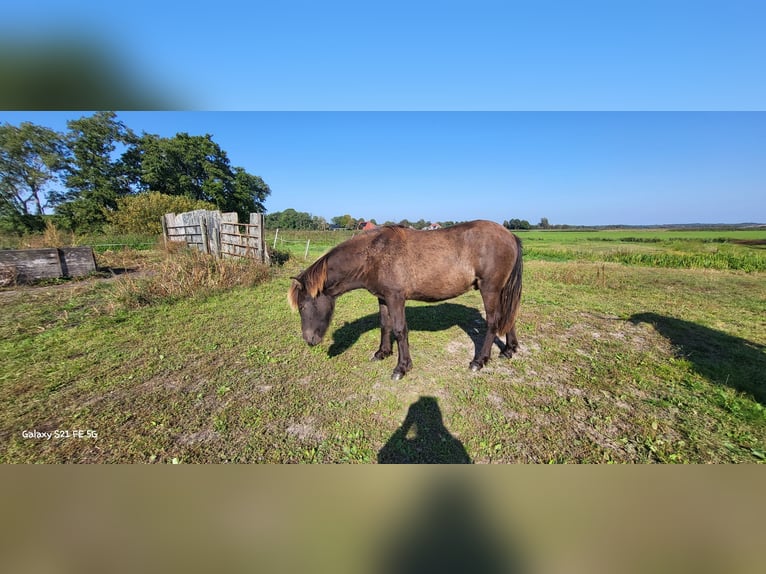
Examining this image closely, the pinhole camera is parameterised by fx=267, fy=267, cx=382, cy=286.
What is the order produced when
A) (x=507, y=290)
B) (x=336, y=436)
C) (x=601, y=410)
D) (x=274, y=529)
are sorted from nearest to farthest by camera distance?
(x=274, y=529)
(x=336, y=436)
(x=601, y=410)
(x=507, y=290)

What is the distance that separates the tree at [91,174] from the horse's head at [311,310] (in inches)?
1062

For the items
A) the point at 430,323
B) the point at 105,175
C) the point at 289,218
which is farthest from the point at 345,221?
the point at 430,323

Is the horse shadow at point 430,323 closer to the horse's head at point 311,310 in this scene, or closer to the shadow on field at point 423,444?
the horse's head at point 311,310

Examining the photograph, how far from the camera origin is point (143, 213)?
19.8 meters

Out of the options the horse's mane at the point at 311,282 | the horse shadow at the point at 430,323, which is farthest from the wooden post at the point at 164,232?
the horse's mane at the point at 311,282

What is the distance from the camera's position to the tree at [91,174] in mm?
21250

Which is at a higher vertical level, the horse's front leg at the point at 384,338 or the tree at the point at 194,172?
the tree at the point at 194,172

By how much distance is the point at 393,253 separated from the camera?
3.71 meters

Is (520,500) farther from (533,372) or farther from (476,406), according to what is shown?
(533,372)

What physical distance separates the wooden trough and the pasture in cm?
69

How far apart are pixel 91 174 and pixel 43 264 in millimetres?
25235

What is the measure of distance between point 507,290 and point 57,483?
4298 mm

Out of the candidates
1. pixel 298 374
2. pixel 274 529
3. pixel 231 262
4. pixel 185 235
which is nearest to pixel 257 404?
pixel 298 374

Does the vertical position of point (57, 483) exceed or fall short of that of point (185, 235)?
it falls short
